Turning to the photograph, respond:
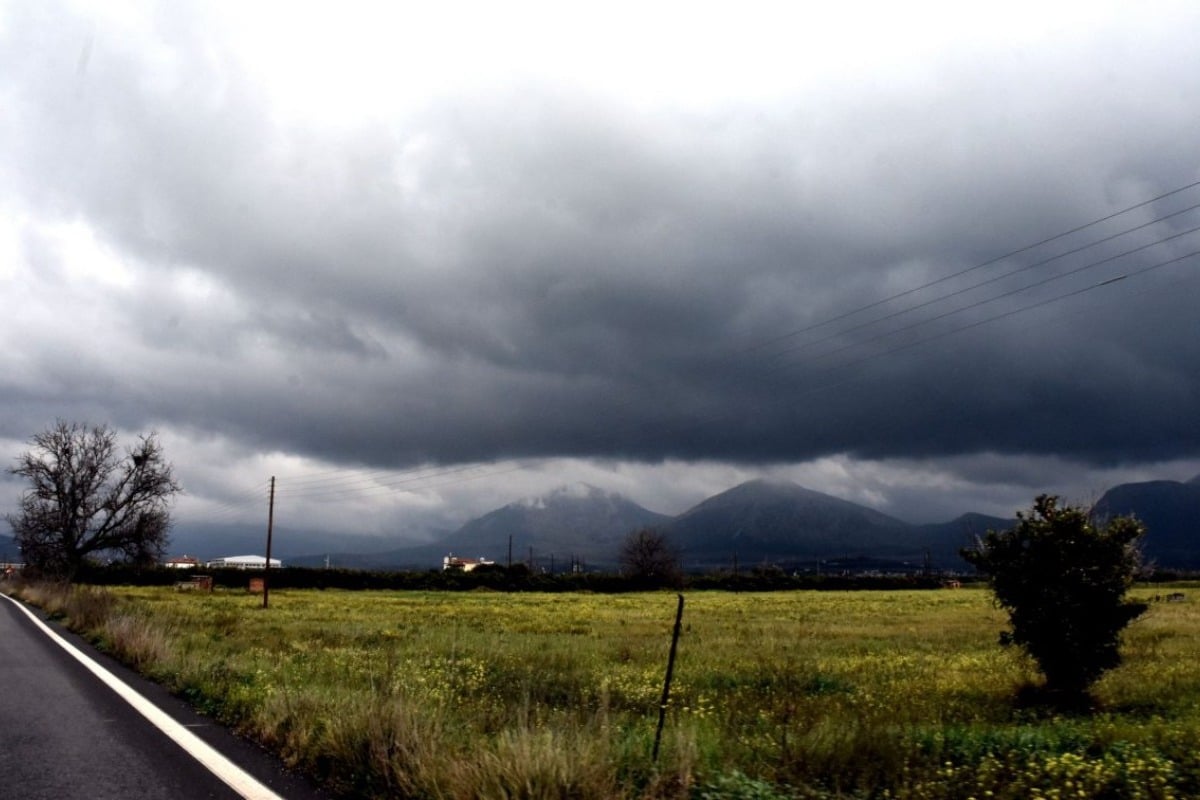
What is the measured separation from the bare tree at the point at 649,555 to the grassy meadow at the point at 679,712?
271ft

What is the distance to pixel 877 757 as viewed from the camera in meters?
7.48

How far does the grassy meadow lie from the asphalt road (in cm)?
36

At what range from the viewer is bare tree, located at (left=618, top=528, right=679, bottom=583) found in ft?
360

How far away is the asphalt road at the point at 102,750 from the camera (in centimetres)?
688

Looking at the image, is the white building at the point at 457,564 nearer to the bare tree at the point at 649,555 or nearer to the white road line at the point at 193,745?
the bare tree at the point at 649,555

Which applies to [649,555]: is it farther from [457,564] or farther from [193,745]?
[193,745]

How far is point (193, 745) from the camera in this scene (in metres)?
8.59

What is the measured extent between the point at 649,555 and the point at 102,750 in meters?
117

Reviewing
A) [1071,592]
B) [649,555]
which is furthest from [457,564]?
[1071,592]

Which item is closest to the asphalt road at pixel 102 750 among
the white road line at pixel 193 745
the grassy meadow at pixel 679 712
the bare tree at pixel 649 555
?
the white road line at pixel 193 745

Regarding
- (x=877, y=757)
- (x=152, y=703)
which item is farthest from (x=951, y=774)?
(x=152, y=703)

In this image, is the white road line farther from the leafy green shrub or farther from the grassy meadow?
the leafy green shrub

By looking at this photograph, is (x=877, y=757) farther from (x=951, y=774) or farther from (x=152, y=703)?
(x=152, y=703)

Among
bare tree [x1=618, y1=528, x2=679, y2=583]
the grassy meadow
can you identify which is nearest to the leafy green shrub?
the grassy meadow
